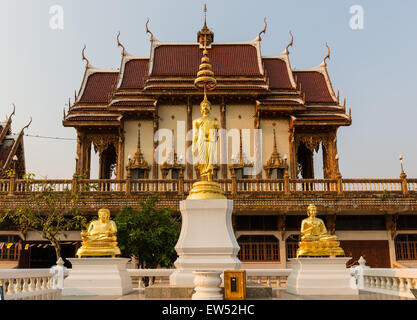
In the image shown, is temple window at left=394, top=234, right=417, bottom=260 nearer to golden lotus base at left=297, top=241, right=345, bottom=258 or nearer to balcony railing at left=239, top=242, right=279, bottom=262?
balcony railing at left=239, top=242, right=279, bottom=262

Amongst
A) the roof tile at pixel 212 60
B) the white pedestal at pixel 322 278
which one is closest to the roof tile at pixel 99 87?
the roof tile at pixel 212 60

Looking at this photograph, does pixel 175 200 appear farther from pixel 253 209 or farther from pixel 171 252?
pixel 171 252

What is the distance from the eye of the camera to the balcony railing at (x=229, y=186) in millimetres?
16375

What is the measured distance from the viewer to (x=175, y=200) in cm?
1611

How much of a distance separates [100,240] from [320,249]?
3735 millimetres

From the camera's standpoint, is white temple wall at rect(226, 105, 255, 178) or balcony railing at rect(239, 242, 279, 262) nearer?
balcony railing at rect(239, 242, 279, 262)

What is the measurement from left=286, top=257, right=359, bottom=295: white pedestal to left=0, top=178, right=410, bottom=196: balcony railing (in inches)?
363

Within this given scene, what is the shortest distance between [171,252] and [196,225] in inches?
189

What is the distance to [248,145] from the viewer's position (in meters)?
20.0

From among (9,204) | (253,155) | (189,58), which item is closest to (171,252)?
(9,204)

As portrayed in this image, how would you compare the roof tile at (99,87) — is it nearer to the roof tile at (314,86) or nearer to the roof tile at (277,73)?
the roof tile at (277,73)

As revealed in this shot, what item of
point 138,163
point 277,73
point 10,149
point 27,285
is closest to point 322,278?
point 27,285

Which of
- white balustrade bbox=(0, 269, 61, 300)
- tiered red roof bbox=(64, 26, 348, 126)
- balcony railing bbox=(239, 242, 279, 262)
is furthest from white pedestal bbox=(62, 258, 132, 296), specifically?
tiered red roof bbox=(64, 26, 348, 126)

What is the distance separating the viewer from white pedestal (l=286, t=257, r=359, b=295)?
6.87m
